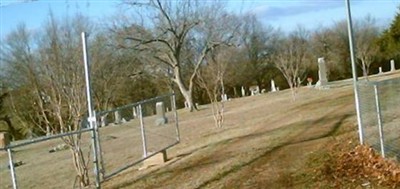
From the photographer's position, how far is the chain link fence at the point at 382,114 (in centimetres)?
862

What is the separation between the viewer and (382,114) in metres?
10.3

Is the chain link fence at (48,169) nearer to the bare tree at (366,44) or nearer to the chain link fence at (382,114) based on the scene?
the chain link fence at (382,114)

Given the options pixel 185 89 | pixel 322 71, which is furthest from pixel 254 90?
pixel 322 71

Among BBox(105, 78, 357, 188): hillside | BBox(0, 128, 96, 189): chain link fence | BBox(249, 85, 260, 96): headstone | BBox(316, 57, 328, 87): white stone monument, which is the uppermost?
BBox(316, 57, 328, 87): white stone monument

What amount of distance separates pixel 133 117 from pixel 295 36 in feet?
163

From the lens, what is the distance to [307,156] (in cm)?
969

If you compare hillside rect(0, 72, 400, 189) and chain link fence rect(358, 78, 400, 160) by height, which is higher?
chain link fence rect(358, 78, 400, 160)

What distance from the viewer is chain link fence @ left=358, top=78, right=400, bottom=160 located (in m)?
8.62

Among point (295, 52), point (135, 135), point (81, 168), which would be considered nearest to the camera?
point (81, 168)

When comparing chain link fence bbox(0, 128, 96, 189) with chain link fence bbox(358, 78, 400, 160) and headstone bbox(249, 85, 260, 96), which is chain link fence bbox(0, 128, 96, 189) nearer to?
chain link fence bbox(358, 78, 400, 160)

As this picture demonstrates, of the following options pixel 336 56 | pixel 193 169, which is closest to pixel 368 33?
pixel 336 56

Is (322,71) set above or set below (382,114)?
above

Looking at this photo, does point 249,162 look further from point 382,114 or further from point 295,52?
point 295,52

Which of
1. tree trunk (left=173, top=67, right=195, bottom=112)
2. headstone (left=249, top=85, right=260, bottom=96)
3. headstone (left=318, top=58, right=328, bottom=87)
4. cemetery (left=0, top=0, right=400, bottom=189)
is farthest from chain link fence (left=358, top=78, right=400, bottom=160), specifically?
headstone (left=249, top=85, right=260, bottom=96)
